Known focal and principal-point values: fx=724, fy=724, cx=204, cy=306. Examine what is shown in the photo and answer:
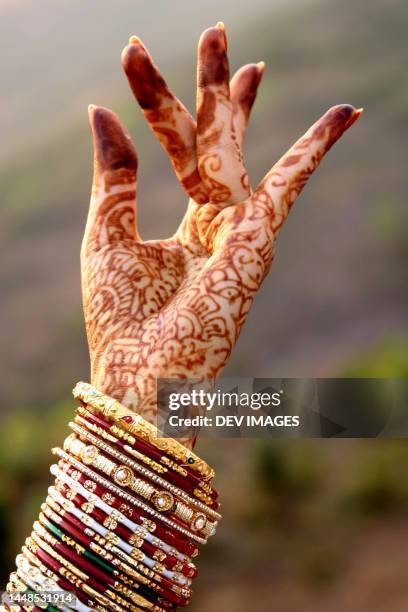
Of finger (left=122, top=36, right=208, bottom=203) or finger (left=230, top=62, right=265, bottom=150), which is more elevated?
finger (left=230, top=62, right=265, bottom=150)

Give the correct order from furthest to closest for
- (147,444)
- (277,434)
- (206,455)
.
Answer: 1. (206,455)
2. (277,434)
3. (147,444)

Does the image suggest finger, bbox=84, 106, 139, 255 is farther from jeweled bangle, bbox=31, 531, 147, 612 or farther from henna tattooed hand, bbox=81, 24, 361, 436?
jeweled bangle, bbox=31, 531, 147, 612

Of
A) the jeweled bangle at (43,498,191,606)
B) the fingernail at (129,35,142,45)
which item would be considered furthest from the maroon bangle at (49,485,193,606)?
the fingernail at (129,35,142,45)

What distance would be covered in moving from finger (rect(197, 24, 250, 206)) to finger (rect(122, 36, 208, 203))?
0.4 inches

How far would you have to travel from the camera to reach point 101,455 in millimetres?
444

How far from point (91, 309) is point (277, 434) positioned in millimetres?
214

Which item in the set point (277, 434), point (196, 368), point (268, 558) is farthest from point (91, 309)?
point (268, 558)

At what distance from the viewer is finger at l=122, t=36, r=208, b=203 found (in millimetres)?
464

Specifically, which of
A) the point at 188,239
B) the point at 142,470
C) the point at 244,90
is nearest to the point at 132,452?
the point at 142,470

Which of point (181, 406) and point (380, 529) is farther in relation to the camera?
point (380, 529)

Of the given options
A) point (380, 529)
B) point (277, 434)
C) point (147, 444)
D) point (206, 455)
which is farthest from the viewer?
point (206, 455)

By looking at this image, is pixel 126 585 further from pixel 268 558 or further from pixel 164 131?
pixel 268 558

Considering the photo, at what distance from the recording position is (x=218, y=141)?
0.50 meters

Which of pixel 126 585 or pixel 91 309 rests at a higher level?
pixel 91 309
